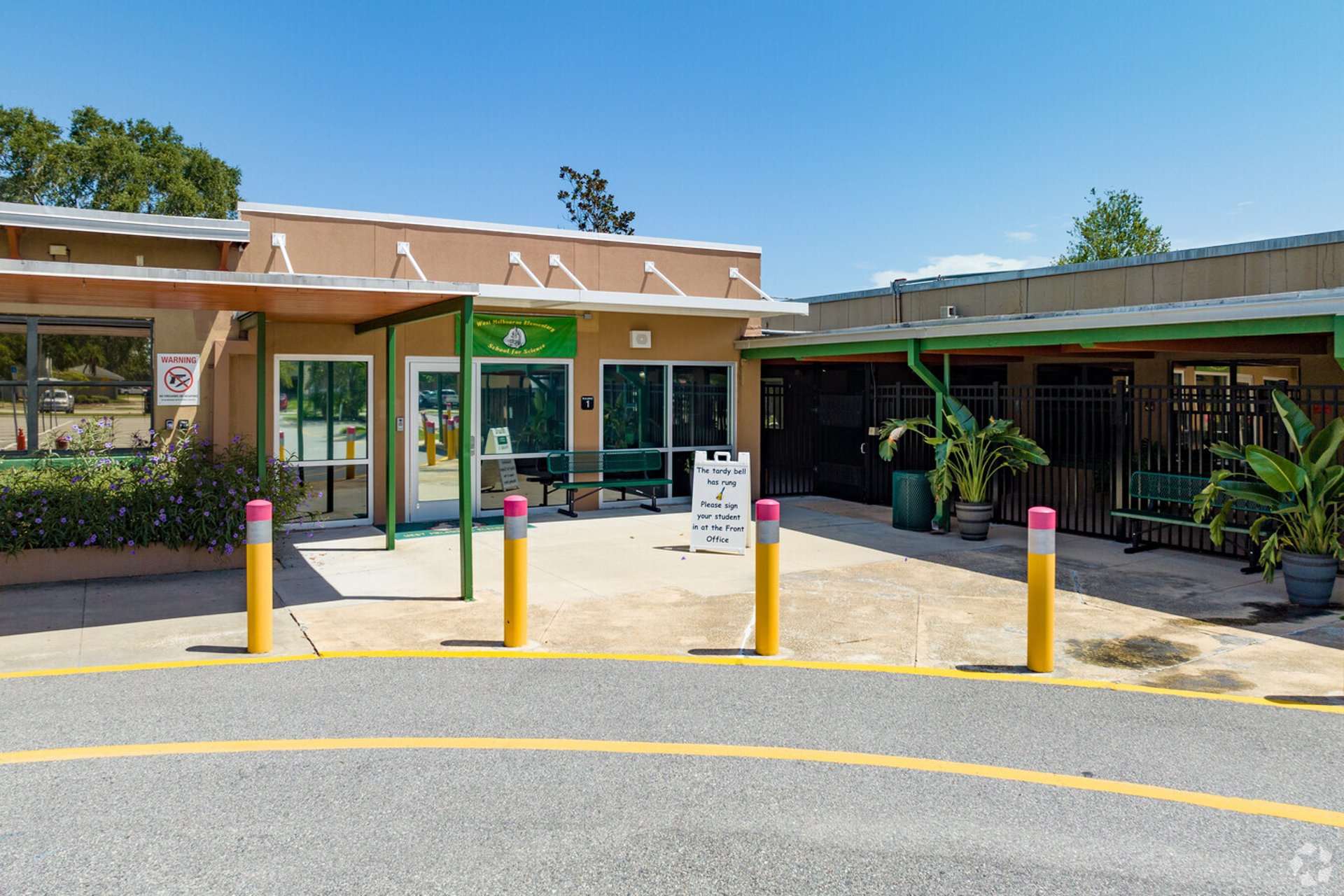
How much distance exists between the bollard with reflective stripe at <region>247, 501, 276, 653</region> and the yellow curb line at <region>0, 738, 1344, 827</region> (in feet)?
5.91

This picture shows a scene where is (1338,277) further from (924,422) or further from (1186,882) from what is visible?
(1186,882)

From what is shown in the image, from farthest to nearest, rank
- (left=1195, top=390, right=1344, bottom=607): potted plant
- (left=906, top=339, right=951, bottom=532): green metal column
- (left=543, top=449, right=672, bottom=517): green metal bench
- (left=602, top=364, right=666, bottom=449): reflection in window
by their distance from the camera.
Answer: (left=602, top=364, right=666, bottom=449): reflection in window, (left=543, top=449, right=672, bottom=517): green metal bench, (left=906, top=339, right=951, bottom=532): green metal column, (left=1195, top=390, right=1344, bottom=607): potted plant

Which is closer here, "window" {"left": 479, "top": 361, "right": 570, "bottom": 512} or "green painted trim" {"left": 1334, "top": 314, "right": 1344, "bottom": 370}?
"green painted trim" {"left": 1334, "top": 314, "right": 1344, "bottom": 370}

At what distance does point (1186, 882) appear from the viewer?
12.2 ft

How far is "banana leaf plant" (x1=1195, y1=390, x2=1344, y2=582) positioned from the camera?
8828mm

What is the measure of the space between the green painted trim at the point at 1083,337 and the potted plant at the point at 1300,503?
0.73 meters

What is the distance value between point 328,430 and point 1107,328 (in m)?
9.30

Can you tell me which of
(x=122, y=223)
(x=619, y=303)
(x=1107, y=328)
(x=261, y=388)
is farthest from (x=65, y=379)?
(x=1107, y=328)

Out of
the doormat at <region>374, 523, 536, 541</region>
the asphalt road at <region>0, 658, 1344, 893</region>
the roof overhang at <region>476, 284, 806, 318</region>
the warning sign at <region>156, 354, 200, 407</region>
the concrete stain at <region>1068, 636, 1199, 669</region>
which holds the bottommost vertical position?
the asphalt road at <region>0, 658, 1344, 893</region>

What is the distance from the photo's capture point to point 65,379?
10789 millimetres

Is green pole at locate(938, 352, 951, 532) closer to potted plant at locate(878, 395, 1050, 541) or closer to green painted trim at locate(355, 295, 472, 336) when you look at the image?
potted plant at locate(878, 395, 1050, 541)

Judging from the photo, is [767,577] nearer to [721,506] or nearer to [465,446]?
[465,446]

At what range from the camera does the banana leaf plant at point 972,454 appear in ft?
41.5

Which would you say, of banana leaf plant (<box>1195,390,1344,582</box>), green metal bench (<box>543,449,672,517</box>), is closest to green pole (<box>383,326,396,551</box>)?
green metal bench (<box>543,449,672,517</box>)
